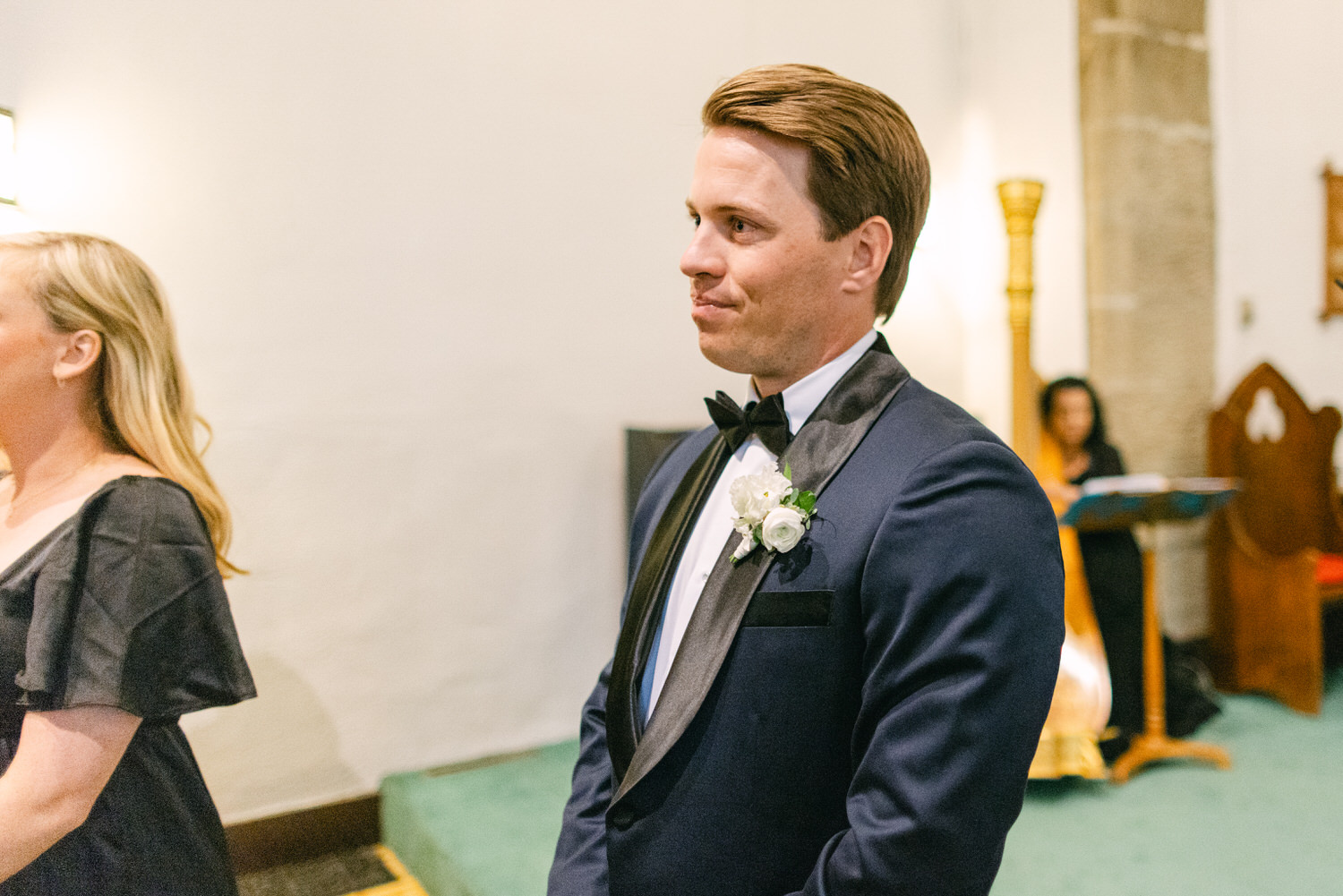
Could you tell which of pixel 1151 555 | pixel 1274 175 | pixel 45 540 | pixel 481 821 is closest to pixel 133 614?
pixel 45 540

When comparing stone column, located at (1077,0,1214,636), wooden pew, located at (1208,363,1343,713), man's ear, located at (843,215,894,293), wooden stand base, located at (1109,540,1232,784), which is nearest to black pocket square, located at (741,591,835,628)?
man's ear, located at (843,215,894,293)

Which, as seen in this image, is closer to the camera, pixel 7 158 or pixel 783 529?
pixel 783 529

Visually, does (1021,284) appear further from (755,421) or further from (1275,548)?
(1275,548)

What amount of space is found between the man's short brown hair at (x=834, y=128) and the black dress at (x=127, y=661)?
39.9 inches

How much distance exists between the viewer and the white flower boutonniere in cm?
99

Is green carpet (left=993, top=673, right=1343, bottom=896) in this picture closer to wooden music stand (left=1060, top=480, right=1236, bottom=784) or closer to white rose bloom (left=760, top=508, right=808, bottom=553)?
wooden music stand (left=1060, top=480, right=1236, bottom=784)

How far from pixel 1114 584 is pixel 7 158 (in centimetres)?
365

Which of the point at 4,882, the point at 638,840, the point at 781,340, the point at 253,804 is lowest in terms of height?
the point at 253,804

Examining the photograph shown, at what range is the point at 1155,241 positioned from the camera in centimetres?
393

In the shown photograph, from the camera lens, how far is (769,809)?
3.28 ft

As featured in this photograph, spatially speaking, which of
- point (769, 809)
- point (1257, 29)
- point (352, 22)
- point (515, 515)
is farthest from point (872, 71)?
point (769, 809)

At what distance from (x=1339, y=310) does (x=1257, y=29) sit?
1405mm

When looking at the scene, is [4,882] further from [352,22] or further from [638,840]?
[352,22]

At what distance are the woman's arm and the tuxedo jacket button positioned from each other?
0.74 metres
